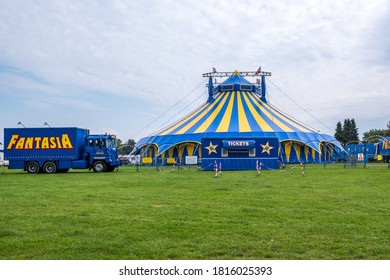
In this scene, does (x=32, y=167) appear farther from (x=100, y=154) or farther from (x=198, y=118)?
(x=198, y=118)

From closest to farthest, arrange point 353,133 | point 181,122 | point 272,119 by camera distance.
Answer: point 272,119, point 181,122, point 353,133

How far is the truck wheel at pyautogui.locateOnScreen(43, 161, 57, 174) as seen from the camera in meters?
22.8

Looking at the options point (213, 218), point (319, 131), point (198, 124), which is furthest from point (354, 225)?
point (319, 131)

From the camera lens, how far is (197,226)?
6145 mm

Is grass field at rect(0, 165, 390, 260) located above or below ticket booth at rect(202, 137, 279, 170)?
below

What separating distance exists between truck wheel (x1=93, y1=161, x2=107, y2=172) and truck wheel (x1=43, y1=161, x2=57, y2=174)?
1.94 meters

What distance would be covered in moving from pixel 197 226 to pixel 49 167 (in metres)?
18.3

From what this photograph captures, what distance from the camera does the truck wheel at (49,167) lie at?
74.8 feet

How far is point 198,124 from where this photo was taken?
1199 inches

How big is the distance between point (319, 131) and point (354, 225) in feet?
89.2

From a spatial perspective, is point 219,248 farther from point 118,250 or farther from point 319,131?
point 319,131

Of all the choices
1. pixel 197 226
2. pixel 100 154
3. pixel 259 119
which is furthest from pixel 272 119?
pixel 197 226

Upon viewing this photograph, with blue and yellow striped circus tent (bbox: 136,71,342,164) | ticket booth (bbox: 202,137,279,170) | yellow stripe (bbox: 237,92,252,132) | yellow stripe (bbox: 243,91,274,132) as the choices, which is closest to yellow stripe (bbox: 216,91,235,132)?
blue and yellow striped circus tent (bbox: 136,71,342,164)

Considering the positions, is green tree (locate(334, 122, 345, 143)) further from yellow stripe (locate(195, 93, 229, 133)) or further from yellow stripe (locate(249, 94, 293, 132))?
yellow stripe (locate(195, 93, 229, 133))
